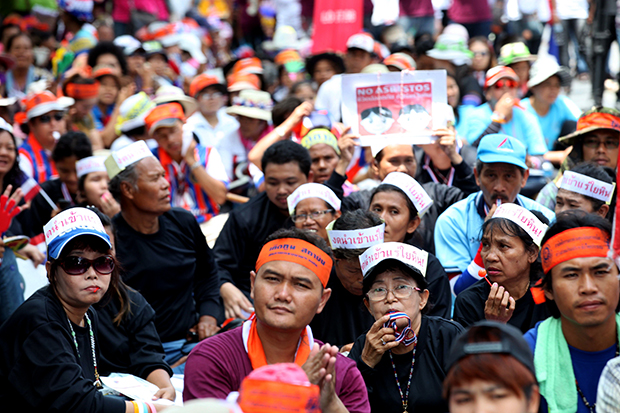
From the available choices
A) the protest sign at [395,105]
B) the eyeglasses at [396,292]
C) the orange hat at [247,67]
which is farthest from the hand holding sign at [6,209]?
the orange hat at [247,67]

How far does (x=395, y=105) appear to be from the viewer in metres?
5.97

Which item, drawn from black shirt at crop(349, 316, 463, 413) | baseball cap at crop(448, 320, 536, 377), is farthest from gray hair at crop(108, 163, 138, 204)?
baseball cap at crop(448, 320, 536, 377)

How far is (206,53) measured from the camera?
1398 centimetres

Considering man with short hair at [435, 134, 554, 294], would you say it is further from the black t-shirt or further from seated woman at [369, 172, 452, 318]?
the black t-shirt

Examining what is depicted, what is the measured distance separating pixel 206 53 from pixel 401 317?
11.3m

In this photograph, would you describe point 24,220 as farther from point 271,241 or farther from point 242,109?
point 271,241

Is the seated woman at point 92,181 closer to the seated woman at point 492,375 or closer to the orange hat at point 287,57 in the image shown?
the seated woman at point 492,375

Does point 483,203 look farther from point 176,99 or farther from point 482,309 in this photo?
point 176,99

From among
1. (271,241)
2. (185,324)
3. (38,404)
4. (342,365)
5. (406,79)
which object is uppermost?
(406,79)

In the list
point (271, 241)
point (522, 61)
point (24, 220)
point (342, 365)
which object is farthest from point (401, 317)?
point (522, 61)

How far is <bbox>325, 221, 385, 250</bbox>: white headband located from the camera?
433 centimetres

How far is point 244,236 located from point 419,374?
7.94 feet

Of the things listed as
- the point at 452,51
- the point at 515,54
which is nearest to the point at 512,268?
the point at 515,54

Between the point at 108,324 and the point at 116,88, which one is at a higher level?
the point at 116,88
